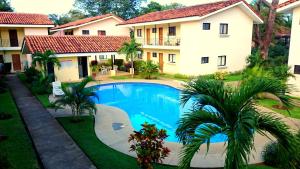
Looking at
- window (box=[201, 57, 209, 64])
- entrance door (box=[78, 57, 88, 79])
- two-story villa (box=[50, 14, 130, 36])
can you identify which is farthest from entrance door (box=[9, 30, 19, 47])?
window (box=[201, 57, 209, 64])

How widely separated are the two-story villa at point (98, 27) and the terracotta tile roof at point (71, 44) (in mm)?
7848

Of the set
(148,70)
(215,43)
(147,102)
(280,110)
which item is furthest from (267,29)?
(147,102)

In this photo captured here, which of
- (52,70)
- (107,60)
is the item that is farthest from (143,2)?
(52,70)

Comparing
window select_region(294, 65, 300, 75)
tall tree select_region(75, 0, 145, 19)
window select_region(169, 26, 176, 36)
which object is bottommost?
window select_region(294, 65, 300, 75)

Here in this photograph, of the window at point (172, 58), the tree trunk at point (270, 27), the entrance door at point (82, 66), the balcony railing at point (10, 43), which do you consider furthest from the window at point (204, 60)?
the balcony railing at point (10, 43)

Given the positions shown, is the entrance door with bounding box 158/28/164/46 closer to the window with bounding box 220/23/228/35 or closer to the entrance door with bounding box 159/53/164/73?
the entrance door with bounding box 159/53/164/73

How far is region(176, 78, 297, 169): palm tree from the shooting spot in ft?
15.1

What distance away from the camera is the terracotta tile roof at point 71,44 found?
79.9 ft

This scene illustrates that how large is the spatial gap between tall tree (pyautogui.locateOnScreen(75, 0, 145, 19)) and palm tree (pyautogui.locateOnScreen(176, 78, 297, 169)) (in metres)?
56.1

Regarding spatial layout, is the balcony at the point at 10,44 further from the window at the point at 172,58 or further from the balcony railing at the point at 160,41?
the window at the point at 172,58

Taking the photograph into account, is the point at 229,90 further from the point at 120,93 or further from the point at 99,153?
the point at 120,93

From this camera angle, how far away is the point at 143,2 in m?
60.7

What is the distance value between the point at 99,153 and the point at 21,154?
2621 mm

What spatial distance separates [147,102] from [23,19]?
23.0 metres
